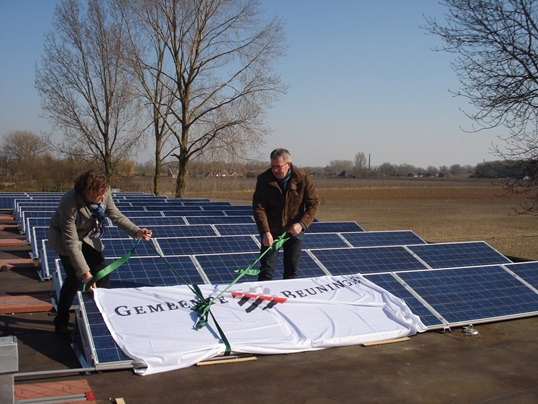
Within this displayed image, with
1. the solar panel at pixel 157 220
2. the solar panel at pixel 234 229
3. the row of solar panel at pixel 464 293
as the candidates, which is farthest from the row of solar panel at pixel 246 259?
the solar panel at pixel 157 220

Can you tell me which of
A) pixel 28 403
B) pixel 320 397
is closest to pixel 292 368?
pixel 320 397

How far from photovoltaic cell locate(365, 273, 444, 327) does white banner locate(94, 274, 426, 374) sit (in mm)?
146

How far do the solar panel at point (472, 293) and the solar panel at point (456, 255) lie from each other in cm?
156

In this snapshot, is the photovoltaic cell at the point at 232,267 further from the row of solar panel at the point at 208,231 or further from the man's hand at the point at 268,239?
the row of solar panel at the point at 208,231

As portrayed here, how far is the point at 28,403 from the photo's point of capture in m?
4.17

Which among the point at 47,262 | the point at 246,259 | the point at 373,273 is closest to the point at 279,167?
the point at 246,259

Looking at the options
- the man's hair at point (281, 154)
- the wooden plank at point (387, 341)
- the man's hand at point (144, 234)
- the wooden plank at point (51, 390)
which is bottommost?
the wooden plank at point (387, 341)

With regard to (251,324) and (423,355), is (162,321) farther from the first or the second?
(423,355)

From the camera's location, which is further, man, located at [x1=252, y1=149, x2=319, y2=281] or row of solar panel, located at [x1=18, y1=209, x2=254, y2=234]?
row of solar panel, located at [x1=18, y1=209, x2=254, y2=234]

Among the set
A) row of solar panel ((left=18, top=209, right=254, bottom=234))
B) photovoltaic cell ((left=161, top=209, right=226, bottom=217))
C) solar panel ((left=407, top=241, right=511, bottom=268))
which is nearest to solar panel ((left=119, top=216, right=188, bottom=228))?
row of solar panel ((left=18, top=209, right=254, bottom=234))

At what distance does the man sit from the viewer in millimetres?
6945

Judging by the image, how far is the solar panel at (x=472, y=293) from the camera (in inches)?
272

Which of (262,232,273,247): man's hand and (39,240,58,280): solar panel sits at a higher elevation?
(262,232,273,247): man's hand

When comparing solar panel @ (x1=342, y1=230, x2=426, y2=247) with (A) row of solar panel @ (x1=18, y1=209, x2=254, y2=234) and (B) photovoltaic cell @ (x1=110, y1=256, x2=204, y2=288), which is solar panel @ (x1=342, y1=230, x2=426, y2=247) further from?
(A) row of solar panel @ (x1=18, y1=209, x2=254, y2=234)
